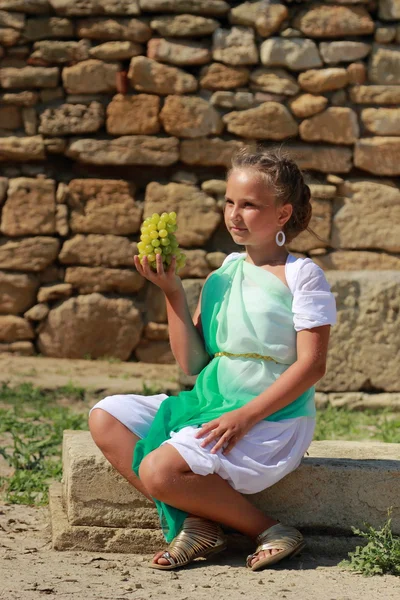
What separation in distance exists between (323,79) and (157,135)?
114cm

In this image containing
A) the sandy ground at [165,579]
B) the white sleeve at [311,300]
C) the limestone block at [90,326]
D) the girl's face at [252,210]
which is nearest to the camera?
the sandy ground at [165,579]

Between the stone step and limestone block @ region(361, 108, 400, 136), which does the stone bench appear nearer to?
the stone step

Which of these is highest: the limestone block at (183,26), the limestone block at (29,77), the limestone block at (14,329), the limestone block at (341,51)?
the limestone block at (183,26)

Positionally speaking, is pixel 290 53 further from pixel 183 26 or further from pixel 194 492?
pixel 194 492

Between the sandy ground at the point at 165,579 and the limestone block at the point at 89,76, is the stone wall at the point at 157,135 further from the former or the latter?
the sandy ground at the point at 165,579

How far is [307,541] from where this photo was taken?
2.98 metres

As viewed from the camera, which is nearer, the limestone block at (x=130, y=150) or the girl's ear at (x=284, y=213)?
the girl's ear at (x=284, y=213)

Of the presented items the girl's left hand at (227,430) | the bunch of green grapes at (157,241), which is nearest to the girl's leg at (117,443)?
the girl's left hand at (227,430)

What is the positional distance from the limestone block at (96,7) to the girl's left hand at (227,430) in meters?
4.07

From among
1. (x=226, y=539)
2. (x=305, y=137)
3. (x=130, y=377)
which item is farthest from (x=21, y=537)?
(x=305, y=137)

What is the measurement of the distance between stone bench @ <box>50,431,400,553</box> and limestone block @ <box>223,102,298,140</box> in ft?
11.8

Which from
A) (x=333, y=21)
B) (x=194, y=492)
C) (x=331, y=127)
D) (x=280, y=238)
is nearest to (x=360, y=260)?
(x=331, y=127)

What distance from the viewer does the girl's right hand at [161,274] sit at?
2898 millimetres

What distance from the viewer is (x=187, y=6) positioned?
6121mm
